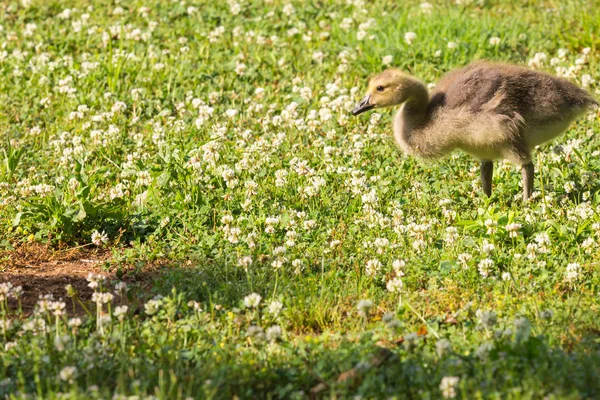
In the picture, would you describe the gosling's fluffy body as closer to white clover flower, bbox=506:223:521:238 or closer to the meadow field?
the meadow field

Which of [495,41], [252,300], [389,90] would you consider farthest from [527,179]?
[495,41]

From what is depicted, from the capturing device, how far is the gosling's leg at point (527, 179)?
7.70 meters

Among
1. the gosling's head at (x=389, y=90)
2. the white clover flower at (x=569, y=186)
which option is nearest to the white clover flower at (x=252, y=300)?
the gosling's head at (x=389, y=90)

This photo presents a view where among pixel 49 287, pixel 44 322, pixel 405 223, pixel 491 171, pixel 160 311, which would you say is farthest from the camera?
pixel 491 171

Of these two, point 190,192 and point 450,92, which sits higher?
point 450,92

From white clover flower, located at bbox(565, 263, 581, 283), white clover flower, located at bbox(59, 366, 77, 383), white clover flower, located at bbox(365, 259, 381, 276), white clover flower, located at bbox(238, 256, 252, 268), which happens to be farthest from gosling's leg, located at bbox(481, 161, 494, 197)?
white clover flower, located at bbox(59, 366, 77, 383)

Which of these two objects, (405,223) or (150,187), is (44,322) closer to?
(150,187)

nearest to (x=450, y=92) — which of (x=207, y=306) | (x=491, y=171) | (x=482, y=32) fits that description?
(x=491, y=171)

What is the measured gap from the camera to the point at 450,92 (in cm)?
775

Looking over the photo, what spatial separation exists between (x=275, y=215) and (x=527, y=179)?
2240mm

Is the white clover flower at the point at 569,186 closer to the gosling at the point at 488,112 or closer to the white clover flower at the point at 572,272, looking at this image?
the gosling at the point at 488,112

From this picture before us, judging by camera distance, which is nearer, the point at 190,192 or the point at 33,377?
the point at 33,377

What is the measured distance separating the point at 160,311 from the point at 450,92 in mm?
3437

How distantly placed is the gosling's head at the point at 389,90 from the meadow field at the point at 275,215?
69cm
